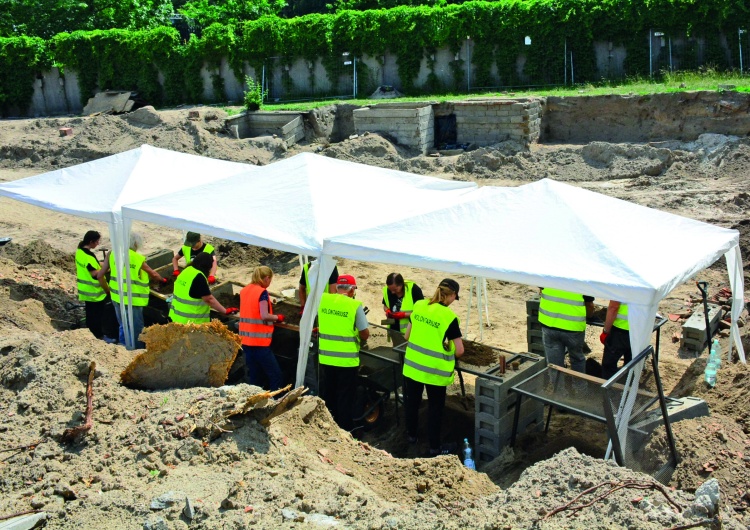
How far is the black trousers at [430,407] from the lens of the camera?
733 cm

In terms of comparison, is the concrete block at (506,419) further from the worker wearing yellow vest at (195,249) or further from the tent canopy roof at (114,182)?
the tent canopy roof at (114,182)

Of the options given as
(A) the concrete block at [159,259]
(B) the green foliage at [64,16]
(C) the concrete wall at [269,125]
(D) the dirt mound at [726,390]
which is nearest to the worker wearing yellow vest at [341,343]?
(D) the dirt mound at [726,390]

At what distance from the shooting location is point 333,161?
999 centimetres

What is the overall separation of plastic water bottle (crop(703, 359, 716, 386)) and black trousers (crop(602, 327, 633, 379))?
2.38 feet

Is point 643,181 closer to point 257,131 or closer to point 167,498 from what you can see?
point 257,131

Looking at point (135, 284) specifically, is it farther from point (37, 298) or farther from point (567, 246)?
point (567, 246)

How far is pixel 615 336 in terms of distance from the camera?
25.8 feet

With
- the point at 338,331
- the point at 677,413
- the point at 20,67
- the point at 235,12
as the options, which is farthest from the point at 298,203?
the point at 20,67

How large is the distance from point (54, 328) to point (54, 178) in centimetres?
233

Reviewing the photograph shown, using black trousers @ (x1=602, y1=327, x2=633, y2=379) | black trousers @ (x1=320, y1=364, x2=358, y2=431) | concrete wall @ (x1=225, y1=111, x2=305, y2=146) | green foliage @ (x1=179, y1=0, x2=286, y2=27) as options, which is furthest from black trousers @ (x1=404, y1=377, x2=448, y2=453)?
green foliage @ (x1=179, y1=0, x2=286, y2=27)

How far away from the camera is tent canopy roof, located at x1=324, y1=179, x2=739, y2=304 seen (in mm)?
6625

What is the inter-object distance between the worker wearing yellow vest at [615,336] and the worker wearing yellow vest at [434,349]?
1661mm

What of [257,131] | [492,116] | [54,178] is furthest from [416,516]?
[257,131]

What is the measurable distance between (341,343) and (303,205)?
1813 mm
